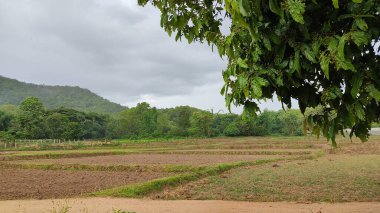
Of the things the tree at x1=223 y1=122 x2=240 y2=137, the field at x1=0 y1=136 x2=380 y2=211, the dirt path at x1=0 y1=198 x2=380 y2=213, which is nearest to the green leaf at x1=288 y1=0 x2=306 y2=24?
the dirt path at x1=0 y1=198 x2=380 y2=213

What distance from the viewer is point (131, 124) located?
10706 centimetres

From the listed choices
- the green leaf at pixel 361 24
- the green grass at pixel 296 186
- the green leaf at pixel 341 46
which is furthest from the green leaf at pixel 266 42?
the green grass at pixel 296 186

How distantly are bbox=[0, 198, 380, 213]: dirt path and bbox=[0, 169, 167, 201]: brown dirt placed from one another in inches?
86.6

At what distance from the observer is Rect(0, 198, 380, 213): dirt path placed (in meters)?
12.4

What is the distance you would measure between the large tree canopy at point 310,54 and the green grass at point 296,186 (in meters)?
10.7

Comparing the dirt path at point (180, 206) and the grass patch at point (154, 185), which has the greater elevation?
the grass patch at point (154, 185)

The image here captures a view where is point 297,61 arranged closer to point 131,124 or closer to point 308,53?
point 308,53

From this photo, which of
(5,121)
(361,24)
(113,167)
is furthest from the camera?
(5,121)

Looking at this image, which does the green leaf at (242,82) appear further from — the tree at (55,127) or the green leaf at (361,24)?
Answer: the tree at (55,127)

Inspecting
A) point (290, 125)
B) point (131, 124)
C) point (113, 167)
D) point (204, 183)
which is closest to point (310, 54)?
point (204, 183)

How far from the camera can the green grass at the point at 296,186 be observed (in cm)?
1466

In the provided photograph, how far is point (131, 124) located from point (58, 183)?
86733mm

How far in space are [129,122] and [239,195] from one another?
3683 inches

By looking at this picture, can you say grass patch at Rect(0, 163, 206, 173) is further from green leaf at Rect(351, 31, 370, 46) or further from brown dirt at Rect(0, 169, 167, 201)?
green leaf at Rect(351, 31, 370, 46)
